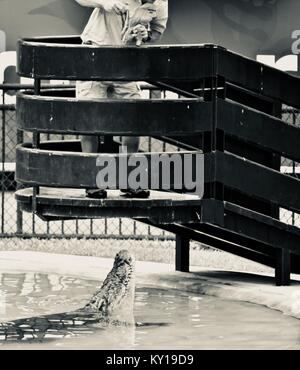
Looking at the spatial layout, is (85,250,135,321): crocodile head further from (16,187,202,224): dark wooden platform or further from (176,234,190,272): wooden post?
(176,234,190,272): wooden post

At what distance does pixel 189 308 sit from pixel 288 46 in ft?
24.8

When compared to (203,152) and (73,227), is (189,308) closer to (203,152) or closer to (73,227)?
(203,152)

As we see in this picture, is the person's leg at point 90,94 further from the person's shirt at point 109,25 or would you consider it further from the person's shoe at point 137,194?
the person's shoe at point 137,194

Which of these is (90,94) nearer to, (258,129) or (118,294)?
(258,129)

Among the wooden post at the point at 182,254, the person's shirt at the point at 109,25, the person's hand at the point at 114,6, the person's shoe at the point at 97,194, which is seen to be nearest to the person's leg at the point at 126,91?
the person's shirt at the point at 109,25

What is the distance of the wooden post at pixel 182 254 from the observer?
530 inches

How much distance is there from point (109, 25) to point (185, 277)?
2.06 meters

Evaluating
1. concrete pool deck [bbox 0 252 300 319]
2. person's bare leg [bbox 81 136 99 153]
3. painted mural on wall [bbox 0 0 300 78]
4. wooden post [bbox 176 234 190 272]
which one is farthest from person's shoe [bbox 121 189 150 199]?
painted mural on wall [bbox 0 0 300 78]

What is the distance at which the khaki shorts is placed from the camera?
12578mm

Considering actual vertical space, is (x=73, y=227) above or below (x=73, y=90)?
below

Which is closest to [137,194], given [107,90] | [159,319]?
[107,90]
